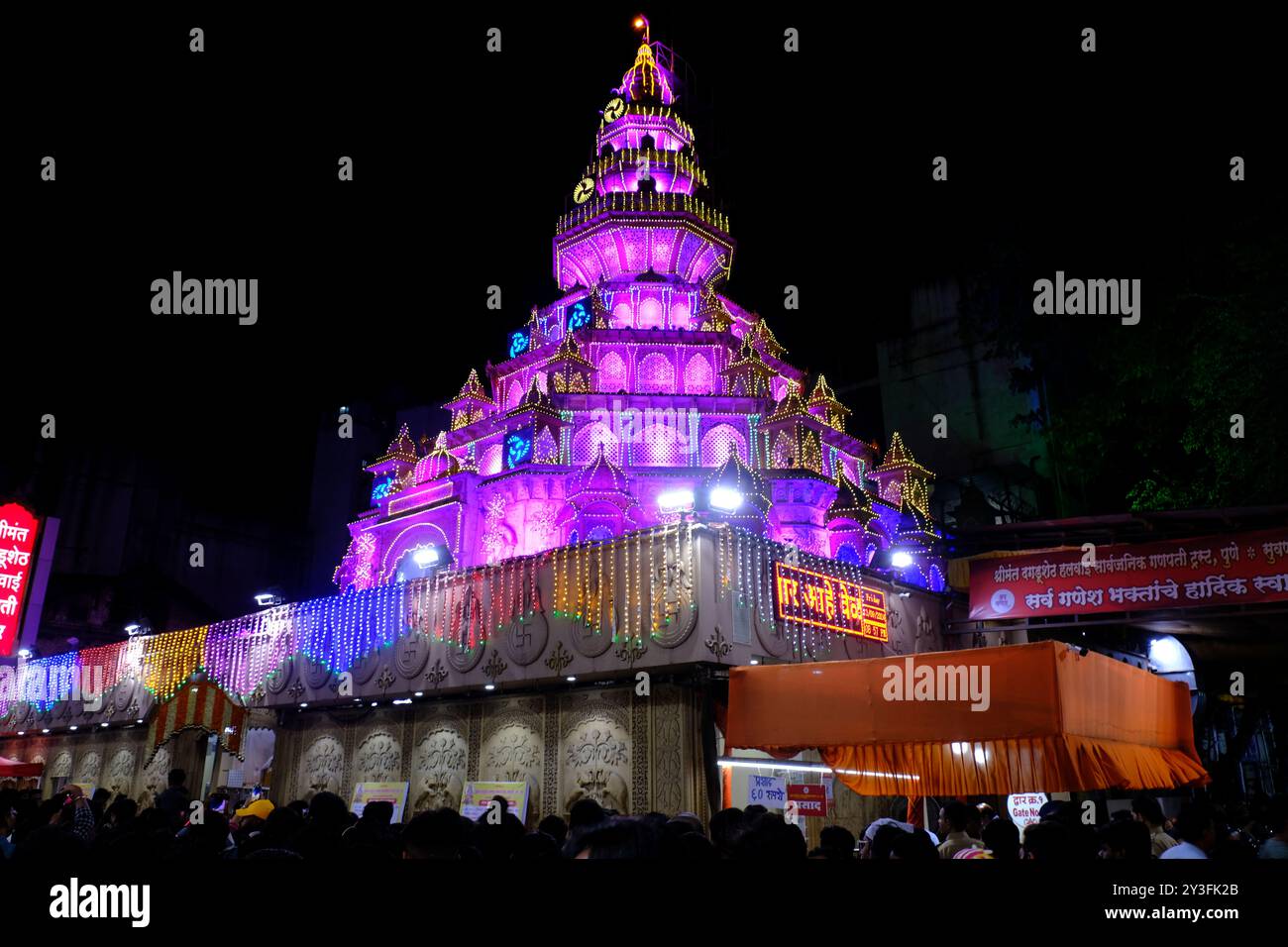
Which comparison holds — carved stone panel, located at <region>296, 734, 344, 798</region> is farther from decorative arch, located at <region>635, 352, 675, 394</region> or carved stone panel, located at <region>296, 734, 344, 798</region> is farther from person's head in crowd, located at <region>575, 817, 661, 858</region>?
person's head in crowd, located at <region>575, 817, 661, 858</region>

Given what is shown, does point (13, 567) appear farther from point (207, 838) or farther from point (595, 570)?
point (207, 838)

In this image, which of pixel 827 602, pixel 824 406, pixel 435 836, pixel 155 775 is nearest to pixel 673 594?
pixel 827 602

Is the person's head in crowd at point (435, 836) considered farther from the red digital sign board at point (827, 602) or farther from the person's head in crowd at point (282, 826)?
the red digital sign board at point (827, 602)

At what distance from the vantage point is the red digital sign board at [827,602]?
16109mm

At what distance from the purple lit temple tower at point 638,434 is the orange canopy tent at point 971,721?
9700mm

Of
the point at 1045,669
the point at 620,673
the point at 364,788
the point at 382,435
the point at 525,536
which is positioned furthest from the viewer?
the point at 382,435

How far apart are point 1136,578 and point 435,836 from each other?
15.1 m

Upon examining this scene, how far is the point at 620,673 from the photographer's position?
50.6 ft

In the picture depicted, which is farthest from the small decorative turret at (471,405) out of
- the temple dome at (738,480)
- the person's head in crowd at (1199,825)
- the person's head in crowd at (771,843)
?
the person's head in crowd at (771,843)

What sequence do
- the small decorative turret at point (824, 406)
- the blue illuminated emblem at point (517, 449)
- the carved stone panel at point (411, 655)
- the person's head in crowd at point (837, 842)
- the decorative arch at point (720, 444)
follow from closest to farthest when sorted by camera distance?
1. the person's head in crowd at point (837, 842)
2. the carved stone panel at point (411, 655)
3. the blue illuminated emblem at point (517, 449)
4. the decorative arch at point (720, 444)
5. the small decorative turret at point (824, 406)

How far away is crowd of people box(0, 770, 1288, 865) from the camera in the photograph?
4.46 m
